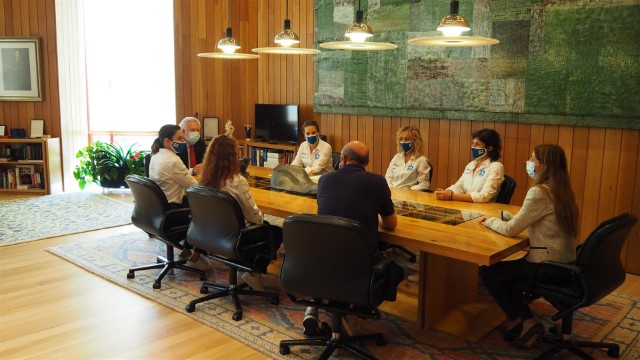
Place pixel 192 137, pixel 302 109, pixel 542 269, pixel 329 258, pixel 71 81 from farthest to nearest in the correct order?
pixel 71 81
pixel 302 109
pixel 192 137
pixel 542 269
pixel 329 258

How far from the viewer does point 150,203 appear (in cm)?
428

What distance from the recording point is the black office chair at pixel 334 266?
2777 millimetres

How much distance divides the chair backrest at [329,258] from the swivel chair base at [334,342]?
32 cm

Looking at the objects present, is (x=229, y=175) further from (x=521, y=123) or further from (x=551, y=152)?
(x=521, y=123)

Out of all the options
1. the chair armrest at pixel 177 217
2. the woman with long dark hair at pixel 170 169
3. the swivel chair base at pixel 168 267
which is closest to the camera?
the chair armrest at pixel 177 217

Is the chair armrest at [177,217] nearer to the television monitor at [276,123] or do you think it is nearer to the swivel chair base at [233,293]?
the swivel chair base at [233,293]

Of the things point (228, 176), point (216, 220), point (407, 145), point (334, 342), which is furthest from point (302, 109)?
point (334, 342)

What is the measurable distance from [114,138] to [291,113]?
11.1ft

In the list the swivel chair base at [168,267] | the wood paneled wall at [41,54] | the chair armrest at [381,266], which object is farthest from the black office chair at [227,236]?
the wood paneled wall at [41,54]

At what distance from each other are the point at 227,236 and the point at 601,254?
2140 mm

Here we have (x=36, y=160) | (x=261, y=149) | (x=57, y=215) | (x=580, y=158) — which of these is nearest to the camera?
(x=580, y=158)

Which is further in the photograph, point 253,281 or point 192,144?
point 192,144

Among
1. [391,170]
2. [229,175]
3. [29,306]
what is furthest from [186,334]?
[391,170]

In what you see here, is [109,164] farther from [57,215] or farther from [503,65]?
[503,65]
